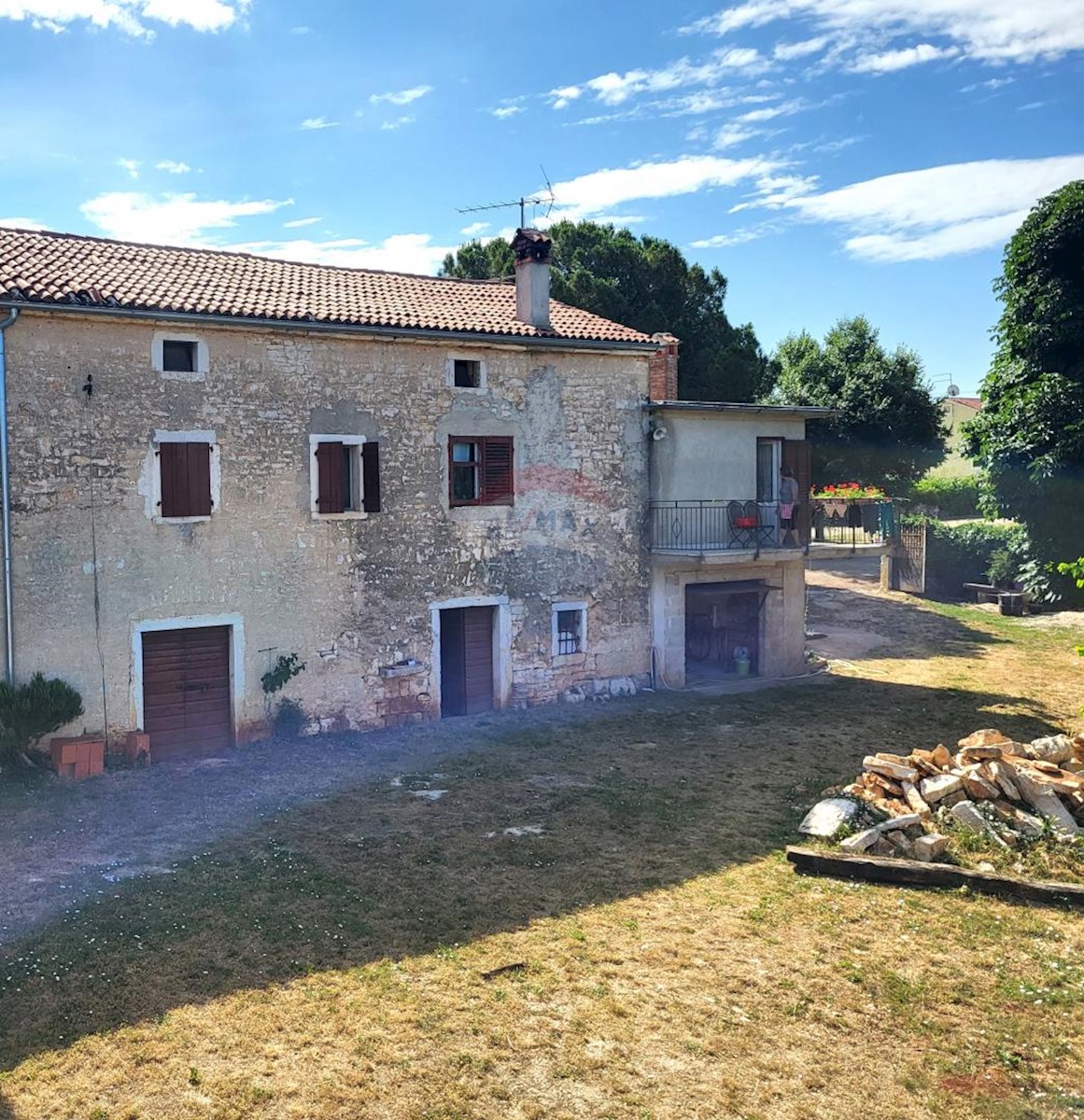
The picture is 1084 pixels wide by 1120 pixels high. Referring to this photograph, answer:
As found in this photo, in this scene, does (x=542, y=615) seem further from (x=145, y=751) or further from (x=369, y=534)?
(x=145, y=751)

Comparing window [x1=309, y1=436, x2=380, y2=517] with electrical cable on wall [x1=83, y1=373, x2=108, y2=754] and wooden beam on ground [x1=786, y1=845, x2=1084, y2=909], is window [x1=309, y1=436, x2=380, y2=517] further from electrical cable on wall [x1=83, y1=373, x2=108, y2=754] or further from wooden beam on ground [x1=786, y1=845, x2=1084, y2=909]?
wooden beam on ground [x1=786, y1=845, x2=1084, y2=909]

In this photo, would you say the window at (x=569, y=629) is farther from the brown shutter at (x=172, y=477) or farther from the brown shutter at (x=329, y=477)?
the brown shutter at (x=172, y=477)

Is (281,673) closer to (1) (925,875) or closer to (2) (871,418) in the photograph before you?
(1) (925,875)

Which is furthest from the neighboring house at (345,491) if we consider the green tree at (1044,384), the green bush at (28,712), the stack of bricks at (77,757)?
the green tree at (1044,384)

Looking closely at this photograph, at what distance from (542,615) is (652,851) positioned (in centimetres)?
761

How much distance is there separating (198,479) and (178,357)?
6.24 ft

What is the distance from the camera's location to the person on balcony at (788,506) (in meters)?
21.1

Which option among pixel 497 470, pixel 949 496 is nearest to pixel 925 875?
pixel 497 470

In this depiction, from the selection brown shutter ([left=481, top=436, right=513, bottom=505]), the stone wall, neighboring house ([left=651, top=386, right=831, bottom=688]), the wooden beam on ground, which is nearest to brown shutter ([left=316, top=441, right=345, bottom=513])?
the stone wall

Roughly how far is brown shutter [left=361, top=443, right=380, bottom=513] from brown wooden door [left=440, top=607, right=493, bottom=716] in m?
2.70

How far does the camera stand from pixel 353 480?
17.0 meters

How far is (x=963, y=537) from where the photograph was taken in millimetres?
34062

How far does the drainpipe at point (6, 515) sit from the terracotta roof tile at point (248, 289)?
3.89 feet

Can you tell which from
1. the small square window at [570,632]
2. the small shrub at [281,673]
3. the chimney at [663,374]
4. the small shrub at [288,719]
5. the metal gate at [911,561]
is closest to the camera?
the small shrub at [281,673]
